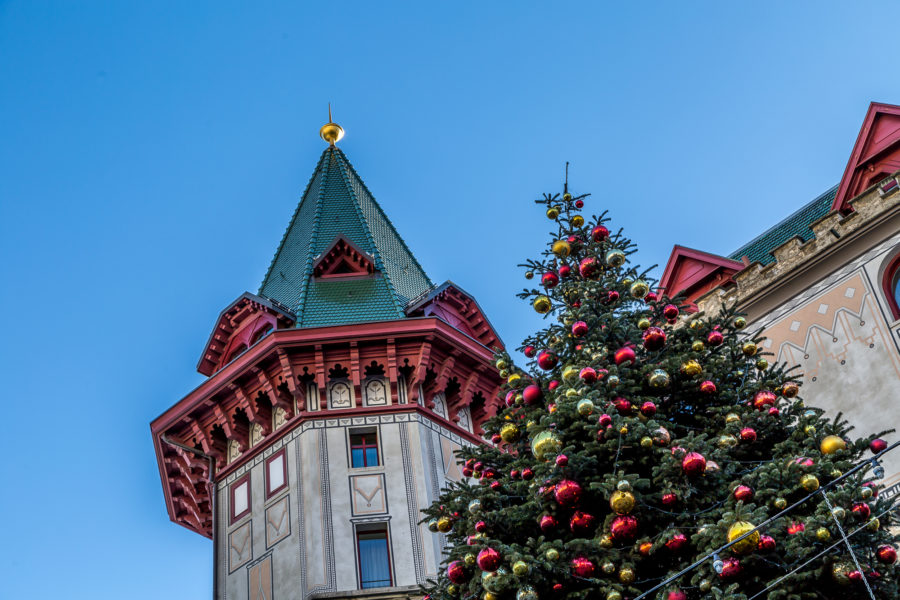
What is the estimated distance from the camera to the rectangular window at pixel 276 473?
1010 inches

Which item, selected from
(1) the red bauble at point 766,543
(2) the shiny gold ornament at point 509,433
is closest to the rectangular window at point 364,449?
(2) the shiny gold ornament at point 509,433

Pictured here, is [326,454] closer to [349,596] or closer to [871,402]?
[349,596]

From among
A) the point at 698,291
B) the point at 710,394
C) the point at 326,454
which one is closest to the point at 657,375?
the point at 710,394

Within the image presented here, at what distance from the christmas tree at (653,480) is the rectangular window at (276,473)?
475 inches

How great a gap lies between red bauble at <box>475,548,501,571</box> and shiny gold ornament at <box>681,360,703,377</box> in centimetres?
323

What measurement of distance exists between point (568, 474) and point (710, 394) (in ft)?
7.12

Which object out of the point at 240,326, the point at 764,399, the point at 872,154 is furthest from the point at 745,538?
the point at 240,326

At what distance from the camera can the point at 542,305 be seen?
49.8ft

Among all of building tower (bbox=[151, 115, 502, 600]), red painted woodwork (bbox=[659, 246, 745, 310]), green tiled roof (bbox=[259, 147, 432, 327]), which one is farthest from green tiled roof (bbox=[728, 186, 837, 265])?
green tiled roof (bbox=[259, 147, 432, 327])

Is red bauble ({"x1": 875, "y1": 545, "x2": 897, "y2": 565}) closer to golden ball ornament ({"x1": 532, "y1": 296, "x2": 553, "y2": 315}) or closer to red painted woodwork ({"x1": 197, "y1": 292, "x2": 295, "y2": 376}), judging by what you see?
golden ball ornament ({"x1": 532, "y1": 296, "x2": 553, "y2": 315})

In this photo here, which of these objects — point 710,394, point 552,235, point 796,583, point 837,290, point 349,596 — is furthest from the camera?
point 349,596

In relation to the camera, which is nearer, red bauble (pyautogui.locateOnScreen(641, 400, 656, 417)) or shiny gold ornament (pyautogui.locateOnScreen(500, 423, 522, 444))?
red bauble (pyautogui.locateOnScreen(641, 400, 656, 417))

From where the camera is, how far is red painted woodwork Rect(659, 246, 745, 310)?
23.4 m

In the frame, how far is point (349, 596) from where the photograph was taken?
23.0 metres
